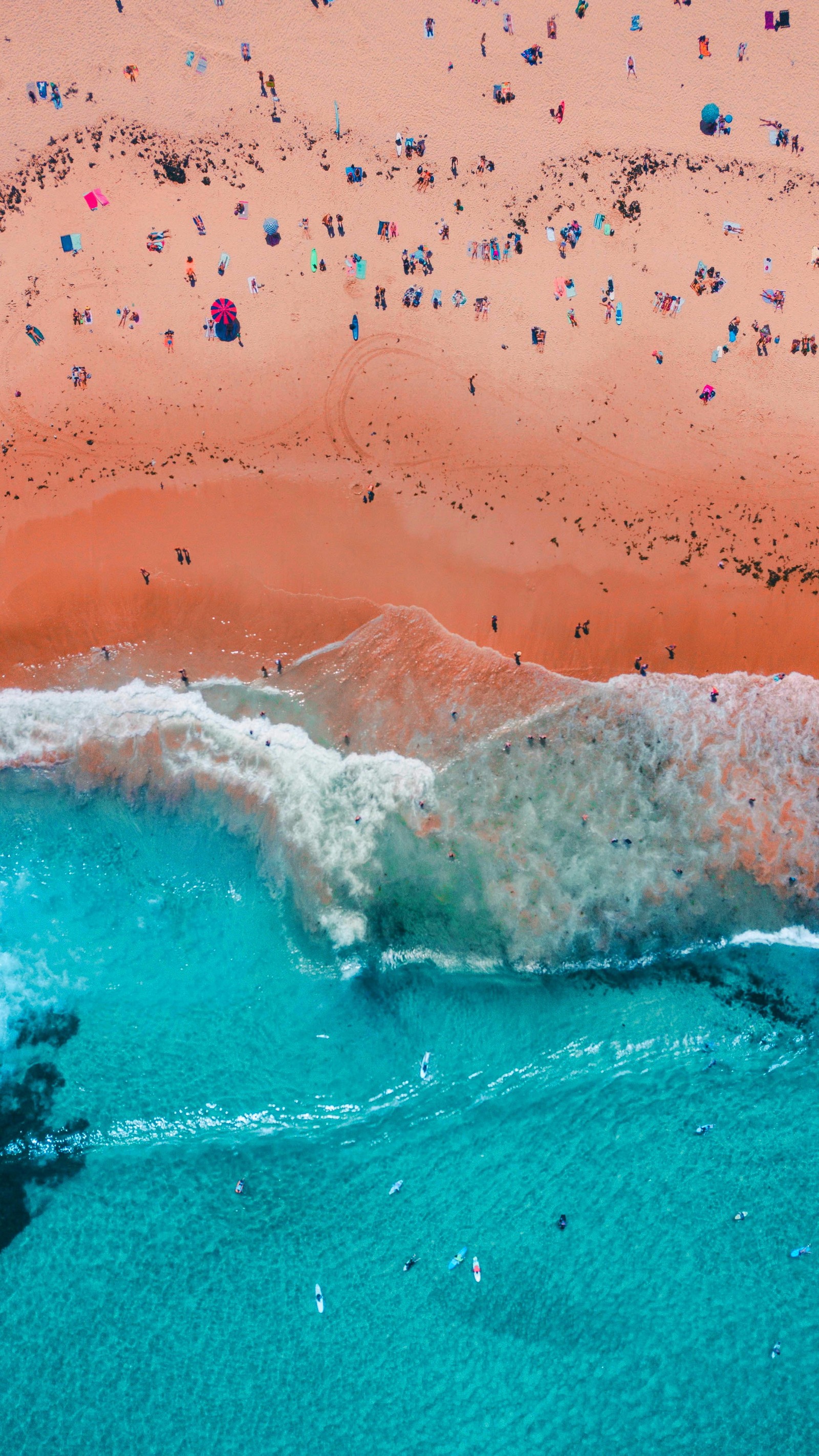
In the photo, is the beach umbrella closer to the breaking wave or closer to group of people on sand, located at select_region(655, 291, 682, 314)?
the breaking wave

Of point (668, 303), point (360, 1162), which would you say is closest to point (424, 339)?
point (668, 303)

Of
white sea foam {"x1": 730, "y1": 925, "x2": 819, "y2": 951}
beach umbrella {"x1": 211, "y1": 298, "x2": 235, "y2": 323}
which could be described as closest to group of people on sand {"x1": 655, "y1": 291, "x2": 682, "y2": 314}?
beach umbrella {"x1": 211, "y1": 298, "x2": 235, "y2": 323}

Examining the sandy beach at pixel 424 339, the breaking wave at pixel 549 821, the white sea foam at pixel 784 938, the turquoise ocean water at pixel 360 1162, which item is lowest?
the turquoise ocean water at pixel 360 1162

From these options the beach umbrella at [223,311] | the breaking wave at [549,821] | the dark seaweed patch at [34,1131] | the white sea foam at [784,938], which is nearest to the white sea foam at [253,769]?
the breaking wave at [549,821]

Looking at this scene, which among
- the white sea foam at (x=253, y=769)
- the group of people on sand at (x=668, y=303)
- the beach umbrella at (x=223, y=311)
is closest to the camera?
the beach umbrella at (x=223, y=311)

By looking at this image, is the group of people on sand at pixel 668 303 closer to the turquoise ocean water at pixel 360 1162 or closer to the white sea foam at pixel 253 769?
the turquoise ocean water at pixel 360 1162

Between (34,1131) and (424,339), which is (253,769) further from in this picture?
(424,339)

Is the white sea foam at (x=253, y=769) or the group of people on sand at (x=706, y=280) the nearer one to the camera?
the white sea foam at (x=253, y=769)
